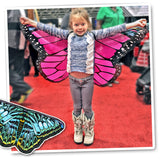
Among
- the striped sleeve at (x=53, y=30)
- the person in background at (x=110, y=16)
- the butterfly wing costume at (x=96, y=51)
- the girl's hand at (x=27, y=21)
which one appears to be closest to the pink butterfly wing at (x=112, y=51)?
the butterfly wing costume at (x=96, y=51)

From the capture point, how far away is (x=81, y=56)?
160 cm

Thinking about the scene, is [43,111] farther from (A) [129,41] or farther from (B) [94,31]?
(A) [129,41]

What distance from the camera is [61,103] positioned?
1.83 metres

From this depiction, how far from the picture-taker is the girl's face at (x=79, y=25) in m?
1.54

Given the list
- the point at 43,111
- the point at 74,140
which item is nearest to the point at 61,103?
the point at 43,111

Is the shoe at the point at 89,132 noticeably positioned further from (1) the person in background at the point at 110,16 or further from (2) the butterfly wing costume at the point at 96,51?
(1) the person in background at the point at 110,16

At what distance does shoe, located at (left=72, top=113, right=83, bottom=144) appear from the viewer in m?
1.75

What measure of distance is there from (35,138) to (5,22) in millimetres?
963

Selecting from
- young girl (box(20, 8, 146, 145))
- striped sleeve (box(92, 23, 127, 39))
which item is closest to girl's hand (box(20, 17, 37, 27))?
young girl (box(20, 8, 146, 145))

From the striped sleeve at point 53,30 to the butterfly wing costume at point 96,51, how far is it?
0.05m

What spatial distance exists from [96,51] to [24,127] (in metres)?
0.85

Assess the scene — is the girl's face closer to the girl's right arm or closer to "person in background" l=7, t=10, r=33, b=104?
the girl's right arm

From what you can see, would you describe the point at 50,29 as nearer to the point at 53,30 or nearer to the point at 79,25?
the point at 53,30

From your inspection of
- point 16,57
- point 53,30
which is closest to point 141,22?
point 53,30
